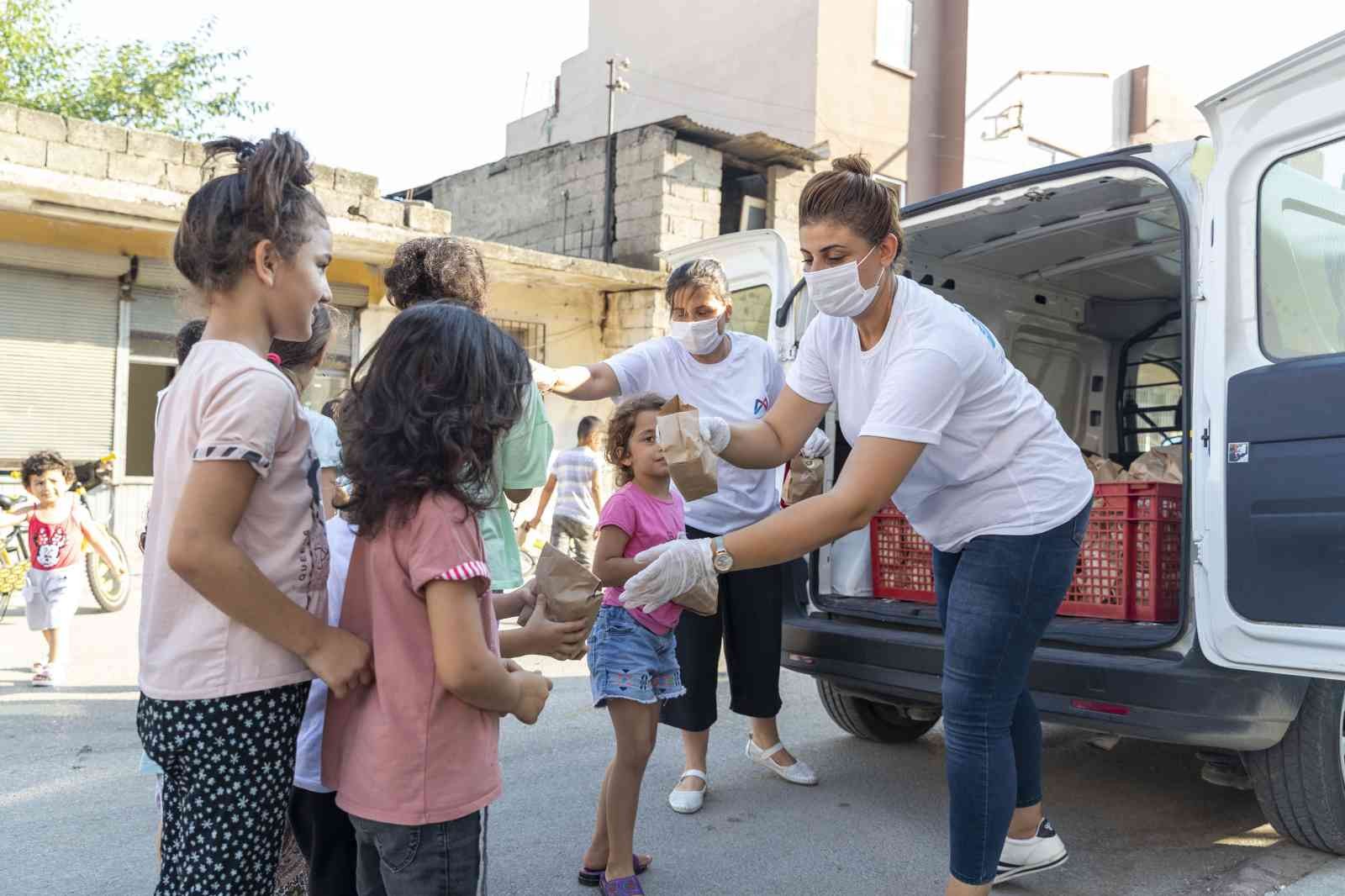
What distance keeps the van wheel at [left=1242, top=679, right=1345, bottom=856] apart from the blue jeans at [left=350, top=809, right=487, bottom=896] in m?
2.55

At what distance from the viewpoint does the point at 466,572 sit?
69.9 inches

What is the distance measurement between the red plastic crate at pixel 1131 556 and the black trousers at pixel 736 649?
1137mm

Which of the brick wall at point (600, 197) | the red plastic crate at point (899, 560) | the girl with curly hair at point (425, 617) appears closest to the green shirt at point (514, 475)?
the girl with curly hair at point (425, 617)

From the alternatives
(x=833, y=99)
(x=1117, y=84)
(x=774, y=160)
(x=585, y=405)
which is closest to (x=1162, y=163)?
(x=585, y=405)

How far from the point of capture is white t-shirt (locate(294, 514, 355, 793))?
2.13m

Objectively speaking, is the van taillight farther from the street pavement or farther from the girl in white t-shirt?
the girl in white t-shirt

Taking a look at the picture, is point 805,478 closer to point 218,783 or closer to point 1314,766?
point 1314,766

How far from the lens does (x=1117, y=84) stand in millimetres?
26344

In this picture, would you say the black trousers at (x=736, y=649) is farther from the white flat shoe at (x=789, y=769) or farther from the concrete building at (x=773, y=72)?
the concrete building at (x=773, y=72)

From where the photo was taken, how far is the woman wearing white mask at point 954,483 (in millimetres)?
2531

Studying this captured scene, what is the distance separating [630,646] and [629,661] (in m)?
0.05

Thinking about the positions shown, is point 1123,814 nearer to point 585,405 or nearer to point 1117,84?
point 585,405

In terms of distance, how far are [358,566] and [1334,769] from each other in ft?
9.66

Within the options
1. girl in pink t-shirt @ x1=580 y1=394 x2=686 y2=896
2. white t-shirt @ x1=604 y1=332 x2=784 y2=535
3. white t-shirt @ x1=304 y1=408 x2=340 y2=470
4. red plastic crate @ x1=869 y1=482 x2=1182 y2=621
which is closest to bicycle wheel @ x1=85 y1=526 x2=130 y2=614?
white t-shirt @ x1=604 y1=332 x2=784 y2=535
